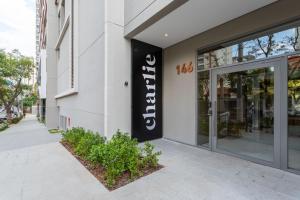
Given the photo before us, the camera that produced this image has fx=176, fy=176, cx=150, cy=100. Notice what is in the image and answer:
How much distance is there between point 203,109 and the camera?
5668mm

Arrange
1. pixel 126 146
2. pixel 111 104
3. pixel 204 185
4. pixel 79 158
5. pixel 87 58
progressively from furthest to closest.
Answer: pixel 87 58 → pixel 111 104 → pixel 79 158 → pixel 126 146 → pixel 204 185

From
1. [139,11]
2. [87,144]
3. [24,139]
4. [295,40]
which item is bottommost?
[24,139]

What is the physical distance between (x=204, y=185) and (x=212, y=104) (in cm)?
271

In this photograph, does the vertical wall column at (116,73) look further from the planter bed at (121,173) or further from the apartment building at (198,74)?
the planter bed at (121,173)

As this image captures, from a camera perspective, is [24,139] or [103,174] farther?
[24,139]

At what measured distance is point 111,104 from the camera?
545 cm

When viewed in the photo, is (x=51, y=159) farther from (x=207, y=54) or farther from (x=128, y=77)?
(x=207, y=54)

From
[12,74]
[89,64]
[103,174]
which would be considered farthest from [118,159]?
[12,74]

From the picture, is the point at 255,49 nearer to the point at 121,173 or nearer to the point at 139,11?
the point at 139,11

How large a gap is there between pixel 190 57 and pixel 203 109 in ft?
5.96

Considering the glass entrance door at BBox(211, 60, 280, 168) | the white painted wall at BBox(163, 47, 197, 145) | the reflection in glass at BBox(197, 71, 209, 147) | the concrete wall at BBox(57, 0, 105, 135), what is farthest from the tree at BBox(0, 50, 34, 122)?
the glass entrance door at BBox(211, 60, 280, 168)

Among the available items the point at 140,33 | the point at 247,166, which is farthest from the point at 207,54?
the point at 247,166

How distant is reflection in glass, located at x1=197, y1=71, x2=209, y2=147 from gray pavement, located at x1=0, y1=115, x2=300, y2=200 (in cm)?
92

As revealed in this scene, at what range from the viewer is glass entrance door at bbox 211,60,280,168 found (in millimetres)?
3980
